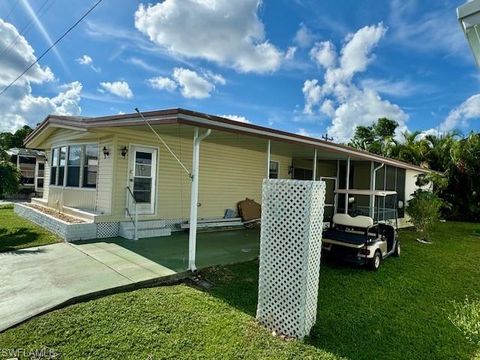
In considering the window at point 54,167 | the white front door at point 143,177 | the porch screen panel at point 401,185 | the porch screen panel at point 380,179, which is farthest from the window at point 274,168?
the window at point 54,167

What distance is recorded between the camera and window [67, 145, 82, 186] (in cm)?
1005

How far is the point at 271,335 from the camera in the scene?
3674 millimetres

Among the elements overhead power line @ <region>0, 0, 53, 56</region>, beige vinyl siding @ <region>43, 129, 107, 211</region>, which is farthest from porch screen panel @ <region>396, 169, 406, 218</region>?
overhead power line @ <region>0, 0, 53, 56</region>

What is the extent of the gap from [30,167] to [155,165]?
22.5m

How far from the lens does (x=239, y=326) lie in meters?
3.79

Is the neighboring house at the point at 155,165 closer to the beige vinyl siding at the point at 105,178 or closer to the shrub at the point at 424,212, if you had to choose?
the beige vinyl siding at the point at 105,178

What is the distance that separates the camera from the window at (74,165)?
10052 millimetres

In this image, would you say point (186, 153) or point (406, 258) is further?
point (186, 153)

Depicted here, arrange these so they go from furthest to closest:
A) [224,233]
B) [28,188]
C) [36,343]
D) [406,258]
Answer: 1. [28,188]
2. [224,233]
3. [406,258]
4. [36,343]

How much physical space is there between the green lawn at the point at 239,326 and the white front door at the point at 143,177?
439 centimetres

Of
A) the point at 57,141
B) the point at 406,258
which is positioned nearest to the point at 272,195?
the point at 406,258

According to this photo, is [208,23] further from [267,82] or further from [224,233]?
[267,82]

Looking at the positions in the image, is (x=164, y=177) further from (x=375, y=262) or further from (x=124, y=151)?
→ (x=375, y=262)

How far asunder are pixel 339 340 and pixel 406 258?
5302 mm
